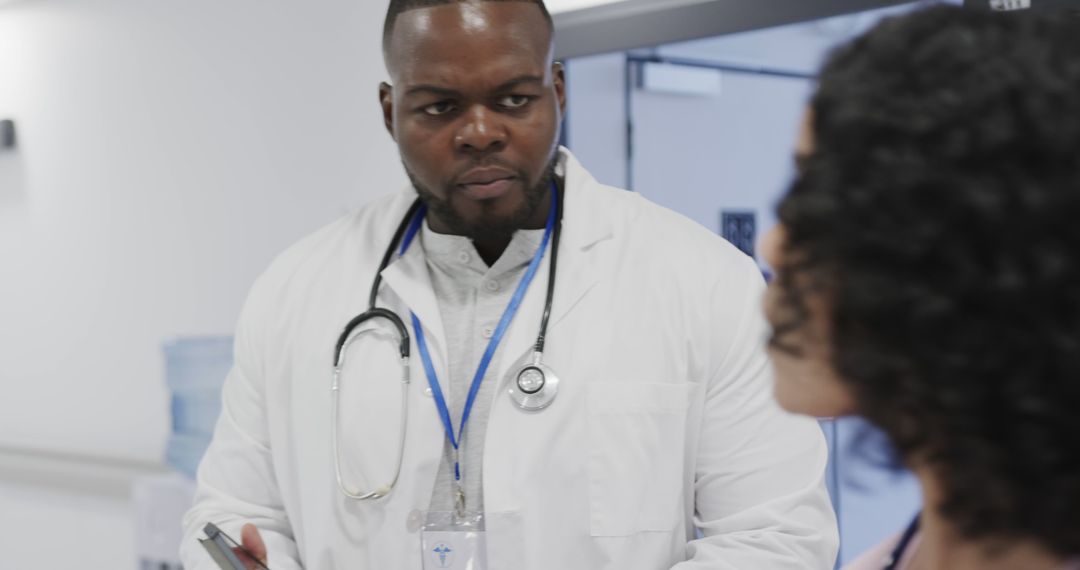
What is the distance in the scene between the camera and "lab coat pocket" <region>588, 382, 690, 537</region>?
1.23 metres

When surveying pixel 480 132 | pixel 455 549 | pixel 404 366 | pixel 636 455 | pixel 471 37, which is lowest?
pixel 455 549

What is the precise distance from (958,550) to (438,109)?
36.0 inches

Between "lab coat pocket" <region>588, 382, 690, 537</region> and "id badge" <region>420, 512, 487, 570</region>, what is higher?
"lab coat pocket" <region>588, 382, 690, 537</region>

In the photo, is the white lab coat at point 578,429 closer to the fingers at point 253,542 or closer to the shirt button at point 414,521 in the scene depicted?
Answer: the shirt button at point 414,521

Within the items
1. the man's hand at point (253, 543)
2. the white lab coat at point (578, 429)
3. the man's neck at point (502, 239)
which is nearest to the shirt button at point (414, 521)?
the white lab coat at point (578, 429)

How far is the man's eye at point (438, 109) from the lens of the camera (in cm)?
131

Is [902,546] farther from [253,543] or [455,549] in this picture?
[253,543]

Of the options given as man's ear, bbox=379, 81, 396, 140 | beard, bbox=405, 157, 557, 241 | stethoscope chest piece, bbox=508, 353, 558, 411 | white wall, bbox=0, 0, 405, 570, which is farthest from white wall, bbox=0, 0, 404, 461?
stethoscope chest piece, bbox=508, 353, 558, 411

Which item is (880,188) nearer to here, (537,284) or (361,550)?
(537,284)

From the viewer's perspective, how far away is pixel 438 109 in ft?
4.30

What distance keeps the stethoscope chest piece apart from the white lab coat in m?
0.01

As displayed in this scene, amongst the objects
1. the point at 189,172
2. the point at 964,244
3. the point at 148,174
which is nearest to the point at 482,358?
the point at 964,244

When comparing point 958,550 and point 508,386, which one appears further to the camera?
point 508,386

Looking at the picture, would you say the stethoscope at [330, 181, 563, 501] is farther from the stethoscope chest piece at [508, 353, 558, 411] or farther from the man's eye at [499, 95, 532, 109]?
the man's eye at [499, 95, 532, 109]
